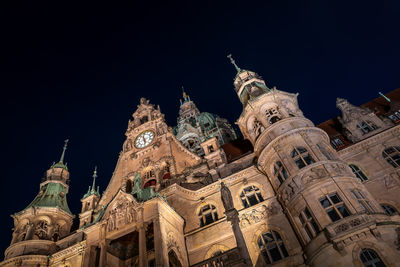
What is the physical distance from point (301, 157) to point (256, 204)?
4.31m

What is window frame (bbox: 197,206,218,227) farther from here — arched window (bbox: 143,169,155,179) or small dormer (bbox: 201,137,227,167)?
arched window (bbox: 143,169,155,179)

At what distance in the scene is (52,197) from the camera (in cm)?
3084

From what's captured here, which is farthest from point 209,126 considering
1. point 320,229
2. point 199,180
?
→ point 320,229

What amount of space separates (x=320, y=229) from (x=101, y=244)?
12.9 meters

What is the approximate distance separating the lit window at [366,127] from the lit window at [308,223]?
10.2 metres

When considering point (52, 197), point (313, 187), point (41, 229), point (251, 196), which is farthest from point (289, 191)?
point (52, 197)

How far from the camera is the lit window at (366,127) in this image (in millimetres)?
22672

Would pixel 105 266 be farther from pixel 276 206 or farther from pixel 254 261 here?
pixel 276 206

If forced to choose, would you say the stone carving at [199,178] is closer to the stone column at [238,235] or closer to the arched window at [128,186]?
the stone column at [238,235]

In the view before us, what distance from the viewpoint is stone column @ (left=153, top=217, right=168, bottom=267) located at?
15.7m

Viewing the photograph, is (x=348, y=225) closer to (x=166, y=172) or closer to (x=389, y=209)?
(x=389, y=209)

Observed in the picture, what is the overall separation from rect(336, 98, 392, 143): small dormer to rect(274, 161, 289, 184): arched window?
705 cm

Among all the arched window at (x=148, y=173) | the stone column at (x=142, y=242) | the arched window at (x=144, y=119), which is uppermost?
the arched window at (x=144, y=119)

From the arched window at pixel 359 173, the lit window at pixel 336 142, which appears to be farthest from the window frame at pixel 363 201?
the lit window at pixel 336 142
